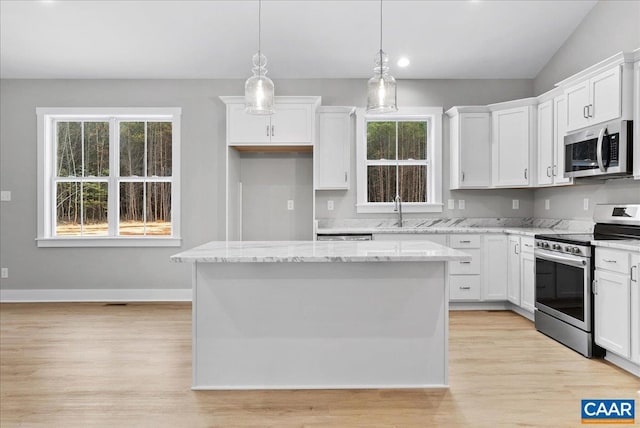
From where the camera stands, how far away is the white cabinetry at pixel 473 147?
5121mm

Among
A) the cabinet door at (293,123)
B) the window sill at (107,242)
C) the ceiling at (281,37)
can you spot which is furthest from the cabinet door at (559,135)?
the window sill at (107,242)

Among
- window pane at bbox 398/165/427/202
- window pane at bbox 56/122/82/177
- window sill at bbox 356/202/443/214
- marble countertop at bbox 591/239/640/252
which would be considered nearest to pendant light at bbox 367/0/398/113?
marble countertop at bbox 591/239/640/252

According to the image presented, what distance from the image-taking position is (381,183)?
5.52m

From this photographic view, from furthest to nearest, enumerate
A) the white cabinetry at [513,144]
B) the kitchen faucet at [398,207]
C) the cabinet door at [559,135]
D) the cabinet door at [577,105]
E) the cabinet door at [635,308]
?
the kitchen faucet at [398,207], the white cabinetry at [513,144], the cabinet door at [559,135], the cabinet door at [577,105], the cabinet door at [635,308]

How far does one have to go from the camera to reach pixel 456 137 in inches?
205

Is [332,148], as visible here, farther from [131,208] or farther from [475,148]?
[131,208]

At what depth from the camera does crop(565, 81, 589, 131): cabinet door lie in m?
3.85

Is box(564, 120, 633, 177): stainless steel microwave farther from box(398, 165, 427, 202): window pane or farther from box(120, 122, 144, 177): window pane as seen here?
box(120, 122, 144, 177): window pane

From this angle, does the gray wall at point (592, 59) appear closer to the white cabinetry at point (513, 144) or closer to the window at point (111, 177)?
the white cabinetry at point (513, 144)

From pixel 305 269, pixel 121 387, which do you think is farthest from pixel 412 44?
pixel 121 387

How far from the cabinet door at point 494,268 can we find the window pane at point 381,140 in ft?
5.04

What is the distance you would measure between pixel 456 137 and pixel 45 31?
4.47m

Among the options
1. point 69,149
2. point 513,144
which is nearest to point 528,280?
point 513,144

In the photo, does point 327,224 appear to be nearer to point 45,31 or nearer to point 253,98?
point 253,98
